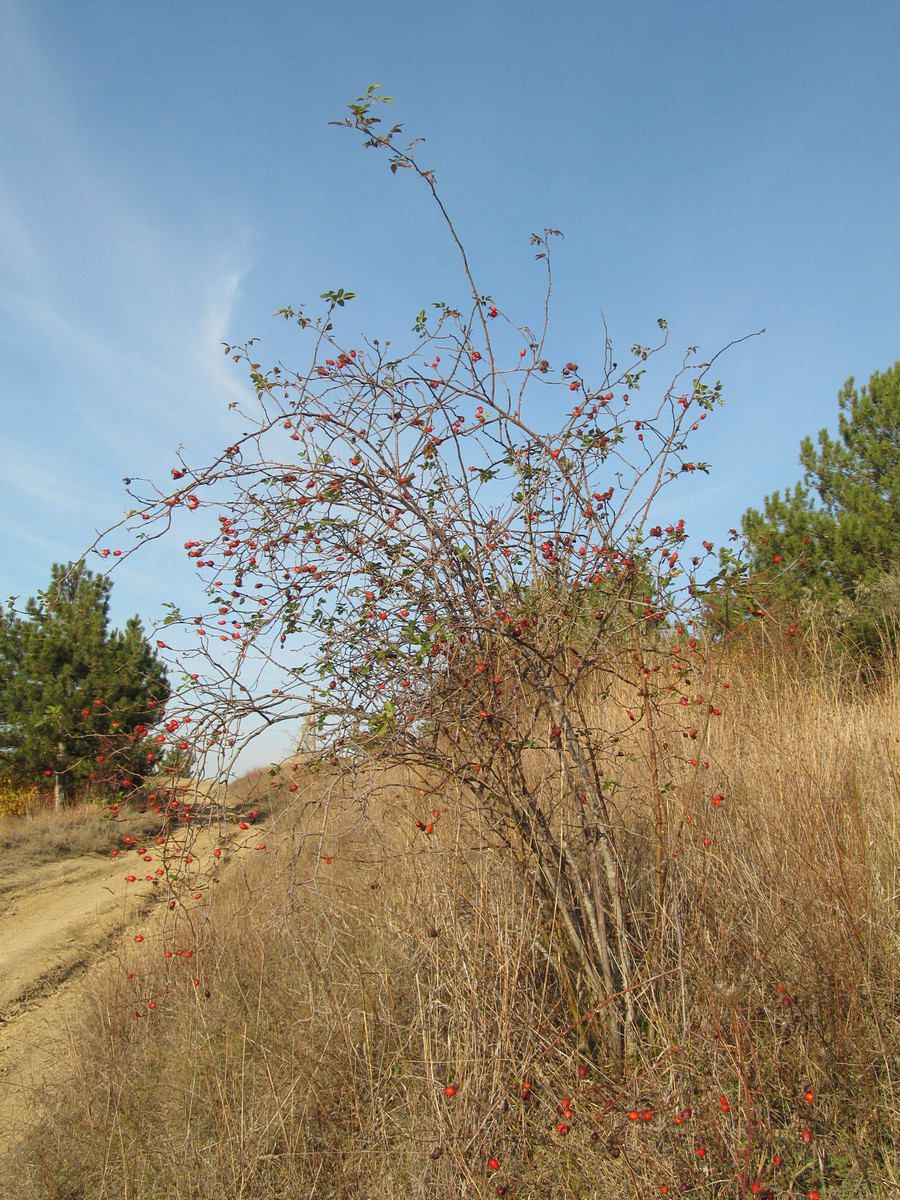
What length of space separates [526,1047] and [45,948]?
502 centimetres

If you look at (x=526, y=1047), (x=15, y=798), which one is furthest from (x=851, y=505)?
(x=15, y=798)

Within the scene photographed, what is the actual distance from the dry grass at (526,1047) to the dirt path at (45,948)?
1.45 ft

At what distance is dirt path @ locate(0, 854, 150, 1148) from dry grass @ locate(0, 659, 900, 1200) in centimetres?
44

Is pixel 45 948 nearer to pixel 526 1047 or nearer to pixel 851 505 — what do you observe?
pixel 526 1047

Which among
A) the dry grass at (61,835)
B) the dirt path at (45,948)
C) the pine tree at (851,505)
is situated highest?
the pine tree at (851,505)

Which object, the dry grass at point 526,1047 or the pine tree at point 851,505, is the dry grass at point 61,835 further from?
the pine tree at point 851,505

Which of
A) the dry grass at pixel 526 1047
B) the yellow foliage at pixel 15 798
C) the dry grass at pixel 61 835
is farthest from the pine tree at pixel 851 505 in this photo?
the yellow foliage at pixel 15 798

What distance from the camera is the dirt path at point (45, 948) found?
371 centimetres

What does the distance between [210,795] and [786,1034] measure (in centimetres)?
213

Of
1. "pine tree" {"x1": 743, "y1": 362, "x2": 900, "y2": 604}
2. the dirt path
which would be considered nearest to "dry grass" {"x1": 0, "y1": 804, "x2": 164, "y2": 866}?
the dirt path

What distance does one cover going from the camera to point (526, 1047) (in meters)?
2.28

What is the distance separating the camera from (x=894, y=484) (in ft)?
33.9

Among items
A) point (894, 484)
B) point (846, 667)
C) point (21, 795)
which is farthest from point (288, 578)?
point (21, 795)

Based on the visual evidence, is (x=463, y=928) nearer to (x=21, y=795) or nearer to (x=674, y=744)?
(x=674, y=744)
